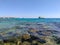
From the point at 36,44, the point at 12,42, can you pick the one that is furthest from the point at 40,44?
the point at 12,42

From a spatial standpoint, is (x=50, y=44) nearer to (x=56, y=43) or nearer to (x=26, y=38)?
(x=56, y=43)

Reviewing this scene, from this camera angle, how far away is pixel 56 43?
33.0 ft

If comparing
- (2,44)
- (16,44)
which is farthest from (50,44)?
(2,44)

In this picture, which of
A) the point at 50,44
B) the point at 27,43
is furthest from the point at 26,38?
the point at 50,44

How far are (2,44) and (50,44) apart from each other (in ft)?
9.94

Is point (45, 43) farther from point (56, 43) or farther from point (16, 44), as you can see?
point (16, 44)

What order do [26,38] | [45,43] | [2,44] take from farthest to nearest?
[26,38], [45,43], [2,44]

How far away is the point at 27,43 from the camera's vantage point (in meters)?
9.55

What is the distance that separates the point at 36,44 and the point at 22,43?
892 millimetres

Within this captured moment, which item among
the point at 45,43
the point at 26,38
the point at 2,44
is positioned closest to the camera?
the point at 2,44

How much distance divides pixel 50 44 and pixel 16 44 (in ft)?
7.12

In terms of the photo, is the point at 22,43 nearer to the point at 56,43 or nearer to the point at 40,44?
the point at 40,44

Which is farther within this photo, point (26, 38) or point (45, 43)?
point (26, 38)

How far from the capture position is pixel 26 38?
10.5 metres
